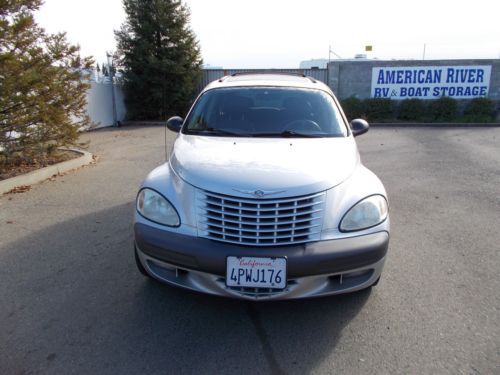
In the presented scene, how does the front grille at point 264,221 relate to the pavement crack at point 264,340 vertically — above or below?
above

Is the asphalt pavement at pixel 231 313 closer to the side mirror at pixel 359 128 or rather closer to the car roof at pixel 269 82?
the side mirror at pixel 359 128

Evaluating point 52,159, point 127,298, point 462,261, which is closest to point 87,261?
point 127,298

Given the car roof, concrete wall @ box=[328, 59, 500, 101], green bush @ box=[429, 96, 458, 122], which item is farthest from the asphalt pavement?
concrete wall @ box=[328, 59, 500, 101]

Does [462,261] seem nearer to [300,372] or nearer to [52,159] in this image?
[300,372]

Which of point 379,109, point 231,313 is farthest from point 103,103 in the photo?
point 231,313

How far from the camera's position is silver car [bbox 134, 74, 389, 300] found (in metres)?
2.47

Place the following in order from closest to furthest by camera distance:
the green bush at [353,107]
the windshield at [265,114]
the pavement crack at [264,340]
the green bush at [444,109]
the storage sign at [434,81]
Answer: the pavement crack at [264,340] → the windshield at [265,114] → the green bush at [444,109] → the storage sign at [434,81] → the green bush at [353,107]

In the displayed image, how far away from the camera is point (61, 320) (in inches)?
110

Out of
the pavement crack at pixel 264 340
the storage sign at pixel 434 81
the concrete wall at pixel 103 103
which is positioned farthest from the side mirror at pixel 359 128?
the storage sign at pixel 434 81

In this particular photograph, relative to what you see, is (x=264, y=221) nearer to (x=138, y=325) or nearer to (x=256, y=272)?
(x=256, y=272)

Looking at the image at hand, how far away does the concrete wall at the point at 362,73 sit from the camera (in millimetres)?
14664

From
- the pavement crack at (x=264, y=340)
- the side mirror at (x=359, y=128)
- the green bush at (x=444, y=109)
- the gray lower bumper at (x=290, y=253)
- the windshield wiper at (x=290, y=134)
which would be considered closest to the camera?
the pavement crack at (x=264, y=340)

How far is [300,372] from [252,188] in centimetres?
118

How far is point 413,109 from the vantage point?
14859 millimetres
